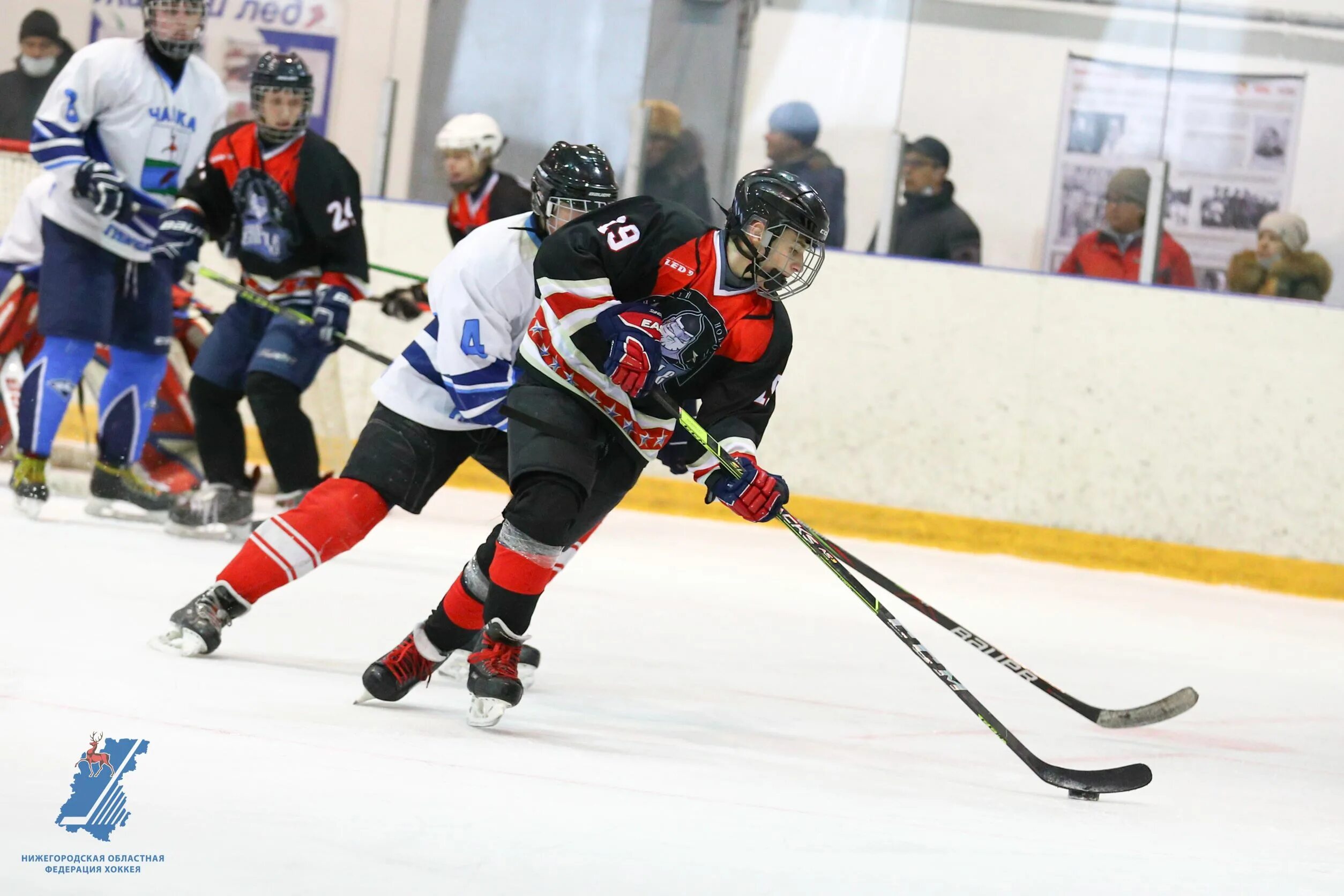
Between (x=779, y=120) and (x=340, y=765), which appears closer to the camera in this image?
(x=340, y=765)

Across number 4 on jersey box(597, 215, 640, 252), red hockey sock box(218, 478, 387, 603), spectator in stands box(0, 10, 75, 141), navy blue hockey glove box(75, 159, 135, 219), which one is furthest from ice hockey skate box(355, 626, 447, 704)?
spectator in stands box(0, 10, 75, 141)

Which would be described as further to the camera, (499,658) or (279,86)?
(279,86)

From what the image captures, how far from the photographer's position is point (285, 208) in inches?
168

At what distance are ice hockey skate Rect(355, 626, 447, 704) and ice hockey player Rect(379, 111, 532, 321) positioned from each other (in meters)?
2.73

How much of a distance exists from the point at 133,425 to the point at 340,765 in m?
2.92

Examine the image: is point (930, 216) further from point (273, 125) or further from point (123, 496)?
point (123, 496)

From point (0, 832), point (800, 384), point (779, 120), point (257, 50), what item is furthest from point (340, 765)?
point (257, 50)

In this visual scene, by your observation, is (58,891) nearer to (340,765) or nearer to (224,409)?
(340,765)

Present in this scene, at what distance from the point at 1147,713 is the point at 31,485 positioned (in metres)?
3.02

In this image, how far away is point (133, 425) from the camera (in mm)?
4688

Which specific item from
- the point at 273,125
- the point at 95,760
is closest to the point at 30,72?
the point at 273,125

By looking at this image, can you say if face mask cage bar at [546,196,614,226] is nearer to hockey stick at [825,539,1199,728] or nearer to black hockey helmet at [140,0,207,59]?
hockey stick at [825,539,1199,728]

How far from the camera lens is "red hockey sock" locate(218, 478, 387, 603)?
2.74 m

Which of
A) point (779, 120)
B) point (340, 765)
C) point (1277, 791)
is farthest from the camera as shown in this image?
point (779, 120)
